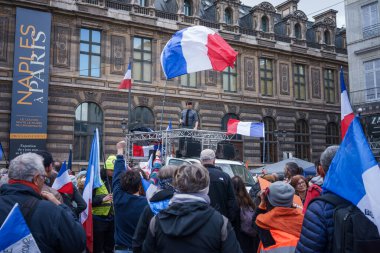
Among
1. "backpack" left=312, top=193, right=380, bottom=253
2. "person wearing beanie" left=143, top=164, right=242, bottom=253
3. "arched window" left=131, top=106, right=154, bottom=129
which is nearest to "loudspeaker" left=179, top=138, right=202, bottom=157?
"person wearing beanie" left=143, top=164, right=242, bottom=253

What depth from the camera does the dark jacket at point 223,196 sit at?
210 inches

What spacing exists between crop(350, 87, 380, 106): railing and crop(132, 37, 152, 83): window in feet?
41.1

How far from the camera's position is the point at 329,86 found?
32094mm

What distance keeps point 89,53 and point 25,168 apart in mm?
20869

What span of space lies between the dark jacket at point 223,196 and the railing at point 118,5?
795 inches

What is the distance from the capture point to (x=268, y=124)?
2869cm

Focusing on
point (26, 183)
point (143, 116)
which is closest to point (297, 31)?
point (143, 116)

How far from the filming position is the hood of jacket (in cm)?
279

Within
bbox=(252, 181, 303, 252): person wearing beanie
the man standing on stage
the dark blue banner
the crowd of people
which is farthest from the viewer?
the dark blue banner

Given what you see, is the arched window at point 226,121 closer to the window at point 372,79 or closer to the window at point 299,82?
the window at point 299,82

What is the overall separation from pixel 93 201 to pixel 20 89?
15.8 m

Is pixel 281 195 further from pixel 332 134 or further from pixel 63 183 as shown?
pixel 332 134

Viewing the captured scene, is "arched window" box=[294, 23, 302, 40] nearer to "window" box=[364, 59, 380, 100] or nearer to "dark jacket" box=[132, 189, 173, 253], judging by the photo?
"window" box=[364, 59, 380, 100]

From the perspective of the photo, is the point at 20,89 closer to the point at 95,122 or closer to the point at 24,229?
the point at 95,122
